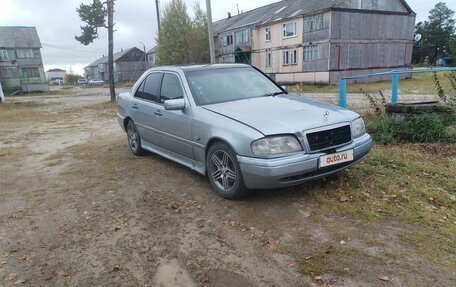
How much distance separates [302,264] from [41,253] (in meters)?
2.37

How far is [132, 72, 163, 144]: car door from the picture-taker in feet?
18.2

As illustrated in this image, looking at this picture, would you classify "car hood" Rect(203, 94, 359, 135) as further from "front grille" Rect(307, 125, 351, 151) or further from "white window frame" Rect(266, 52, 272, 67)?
"white window frame" Rect(266, 52, 272, 67)

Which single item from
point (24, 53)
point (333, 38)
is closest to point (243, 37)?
point (333, 38)

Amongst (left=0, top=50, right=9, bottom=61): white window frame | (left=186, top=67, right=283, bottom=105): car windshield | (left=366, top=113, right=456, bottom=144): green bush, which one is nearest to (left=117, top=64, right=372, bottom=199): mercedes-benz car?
(left=186, top=67, right=283, bottom=105): car windshield

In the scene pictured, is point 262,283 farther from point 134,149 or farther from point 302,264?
point 134,149

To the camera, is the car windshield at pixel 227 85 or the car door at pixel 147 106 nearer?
the car windshield at pixel 227 85

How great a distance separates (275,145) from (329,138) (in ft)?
2.15

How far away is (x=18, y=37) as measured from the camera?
46156mm

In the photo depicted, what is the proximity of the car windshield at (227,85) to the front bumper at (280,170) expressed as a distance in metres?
1.30

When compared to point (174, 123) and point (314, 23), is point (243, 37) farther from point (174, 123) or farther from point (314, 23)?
point (174, 123)

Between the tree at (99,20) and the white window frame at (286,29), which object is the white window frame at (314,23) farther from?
the tree at (99,20)

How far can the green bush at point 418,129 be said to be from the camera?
18.9 feet

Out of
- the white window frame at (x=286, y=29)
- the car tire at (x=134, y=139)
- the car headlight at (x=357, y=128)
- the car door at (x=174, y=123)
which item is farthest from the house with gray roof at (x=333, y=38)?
the car headlight at (x=357, y=128)

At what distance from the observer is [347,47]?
2834cm
